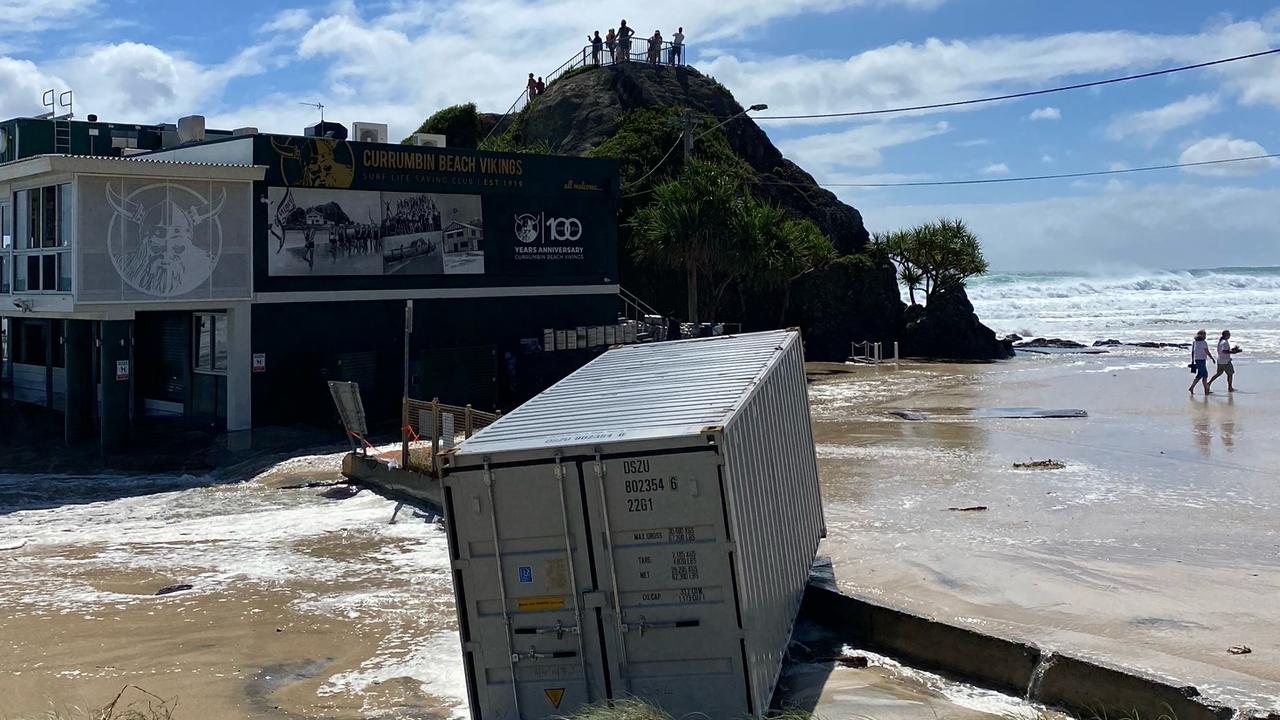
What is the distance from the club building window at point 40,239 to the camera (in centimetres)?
2258

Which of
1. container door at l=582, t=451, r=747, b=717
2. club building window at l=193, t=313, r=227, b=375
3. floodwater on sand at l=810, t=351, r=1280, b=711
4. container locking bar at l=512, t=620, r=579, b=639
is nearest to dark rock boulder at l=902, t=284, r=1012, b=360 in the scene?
floodwater on sand at l=810, t=351, r=1280, b=711

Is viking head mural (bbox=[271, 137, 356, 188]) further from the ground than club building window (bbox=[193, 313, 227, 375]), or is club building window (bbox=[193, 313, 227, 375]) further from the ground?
viking head mural (bbox=[271, 137, 356, 188])

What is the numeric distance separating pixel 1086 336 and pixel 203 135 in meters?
54.3

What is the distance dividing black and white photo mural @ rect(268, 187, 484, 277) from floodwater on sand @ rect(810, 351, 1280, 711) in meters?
8.96

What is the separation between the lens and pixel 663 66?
210 ft

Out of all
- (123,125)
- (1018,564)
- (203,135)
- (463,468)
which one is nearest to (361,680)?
(463,468)

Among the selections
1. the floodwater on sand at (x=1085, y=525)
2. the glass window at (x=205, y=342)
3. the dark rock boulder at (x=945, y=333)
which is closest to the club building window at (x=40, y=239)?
the glass window at (x=205, y=342)

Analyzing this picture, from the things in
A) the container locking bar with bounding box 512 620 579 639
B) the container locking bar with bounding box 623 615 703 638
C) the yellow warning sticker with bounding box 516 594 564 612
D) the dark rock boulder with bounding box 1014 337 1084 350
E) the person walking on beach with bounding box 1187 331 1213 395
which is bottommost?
the container locking bar with bounding box 512 620 579 639

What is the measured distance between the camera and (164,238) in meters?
22.7

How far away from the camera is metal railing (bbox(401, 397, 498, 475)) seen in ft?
56.8

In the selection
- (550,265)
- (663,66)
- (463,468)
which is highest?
(663,66)

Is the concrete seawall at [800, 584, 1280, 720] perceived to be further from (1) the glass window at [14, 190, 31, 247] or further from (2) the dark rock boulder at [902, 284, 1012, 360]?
(2) the dark rock boulder at [902, 284, 1012, 360]

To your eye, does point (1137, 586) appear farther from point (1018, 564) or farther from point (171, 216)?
point (171, 216)

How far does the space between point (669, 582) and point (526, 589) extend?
95 cm
